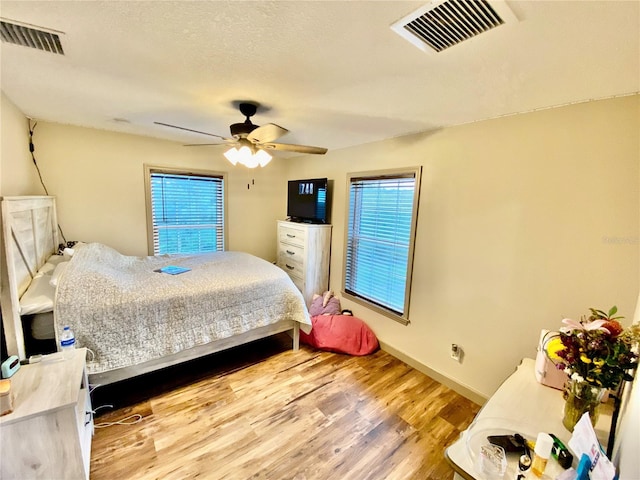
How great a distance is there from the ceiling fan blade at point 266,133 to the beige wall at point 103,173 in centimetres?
195

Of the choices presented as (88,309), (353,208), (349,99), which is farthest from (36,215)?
(353,208)

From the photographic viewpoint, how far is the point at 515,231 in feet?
6.47

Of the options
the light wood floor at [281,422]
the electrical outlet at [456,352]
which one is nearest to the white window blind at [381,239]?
the electrical outlet at [456,352]

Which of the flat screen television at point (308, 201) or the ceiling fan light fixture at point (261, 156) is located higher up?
the ceiling fan light fixture at point (261, 156)

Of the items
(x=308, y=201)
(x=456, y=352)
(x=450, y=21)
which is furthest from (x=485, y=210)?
(x=308, y=201)

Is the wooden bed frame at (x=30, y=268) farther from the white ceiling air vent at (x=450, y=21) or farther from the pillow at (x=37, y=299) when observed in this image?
the white ceiling air vent at (x=450, y=21)

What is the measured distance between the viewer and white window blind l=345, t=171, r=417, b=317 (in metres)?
2.76

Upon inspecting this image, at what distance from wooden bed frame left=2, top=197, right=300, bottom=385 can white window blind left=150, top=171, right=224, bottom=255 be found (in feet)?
3.24

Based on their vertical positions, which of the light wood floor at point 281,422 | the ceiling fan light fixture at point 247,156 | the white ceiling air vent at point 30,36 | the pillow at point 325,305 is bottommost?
the light wood floor at point 281,422

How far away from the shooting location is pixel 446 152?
2.35 m

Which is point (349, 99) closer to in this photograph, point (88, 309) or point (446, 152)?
point (446, 152)

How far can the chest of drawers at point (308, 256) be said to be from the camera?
348 cm

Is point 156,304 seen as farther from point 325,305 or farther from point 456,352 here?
point 456,352

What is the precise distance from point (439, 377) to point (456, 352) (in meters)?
0.33
